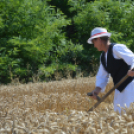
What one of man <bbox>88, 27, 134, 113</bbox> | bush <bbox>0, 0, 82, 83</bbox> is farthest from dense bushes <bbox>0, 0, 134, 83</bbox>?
man <bbox>88, 27, 134, 113</bbox>

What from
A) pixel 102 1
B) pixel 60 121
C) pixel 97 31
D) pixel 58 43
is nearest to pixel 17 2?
pixel 58 43

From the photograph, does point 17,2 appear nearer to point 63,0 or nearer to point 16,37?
point 16,37

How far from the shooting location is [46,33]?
8.38 metres

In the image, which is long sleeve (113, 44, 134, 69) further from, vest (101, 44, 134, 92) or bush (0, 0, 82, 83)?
bush (0, 0, 82, 83)

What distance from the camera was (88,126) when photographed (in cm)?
211

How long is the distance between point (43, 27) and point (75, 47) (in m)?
1.67

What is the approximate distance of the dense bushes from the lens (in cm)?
783

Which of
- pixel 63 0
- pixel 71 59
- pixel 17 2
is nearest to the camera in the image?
pixel 17 2

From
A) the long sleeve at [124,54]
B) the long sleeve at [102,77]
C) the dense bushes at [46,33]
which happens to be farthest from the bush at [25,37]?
the long sleeve at [124,54]

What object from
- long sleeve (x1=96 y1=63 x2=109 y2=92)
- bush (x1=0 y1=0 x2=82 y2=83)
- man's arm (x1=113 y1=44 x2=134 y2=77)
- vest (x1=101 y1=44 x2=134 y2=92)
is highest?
man's arm (x1=113 y1=44 x2=134 y2=77)

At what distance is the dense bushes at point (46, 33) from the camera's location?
25.7ft

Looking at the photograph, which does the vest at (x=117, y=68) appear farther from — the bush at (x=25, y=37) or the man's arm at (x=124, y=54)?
the bush at (x=25, y=37)

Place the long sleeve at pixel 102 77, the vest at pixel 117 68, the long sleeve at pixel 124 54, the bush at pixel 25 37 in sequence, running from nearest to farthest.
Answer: the long sleeve at pixel 124 54
the vest at pixel 117 68
the long sleeve at pixel 102 77
the bush at pixel 25 37

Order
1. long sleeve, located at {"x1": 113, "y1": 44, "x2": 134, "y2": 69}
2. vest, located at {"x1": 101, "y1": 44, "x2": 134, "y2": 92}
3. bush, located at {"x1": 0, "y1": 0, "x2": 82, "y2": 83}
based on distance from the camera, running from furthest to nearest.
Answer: bush, located at {"x1": 0, "y1": 0, "x2": 82, "y2": 83} → vest, located at {"x1": 101, "y1": 44, "x2": 134, "y2": 92} → long sleeve, located at {"x1": 113, "y1": 44, "x2": 134, "y2": 69}
